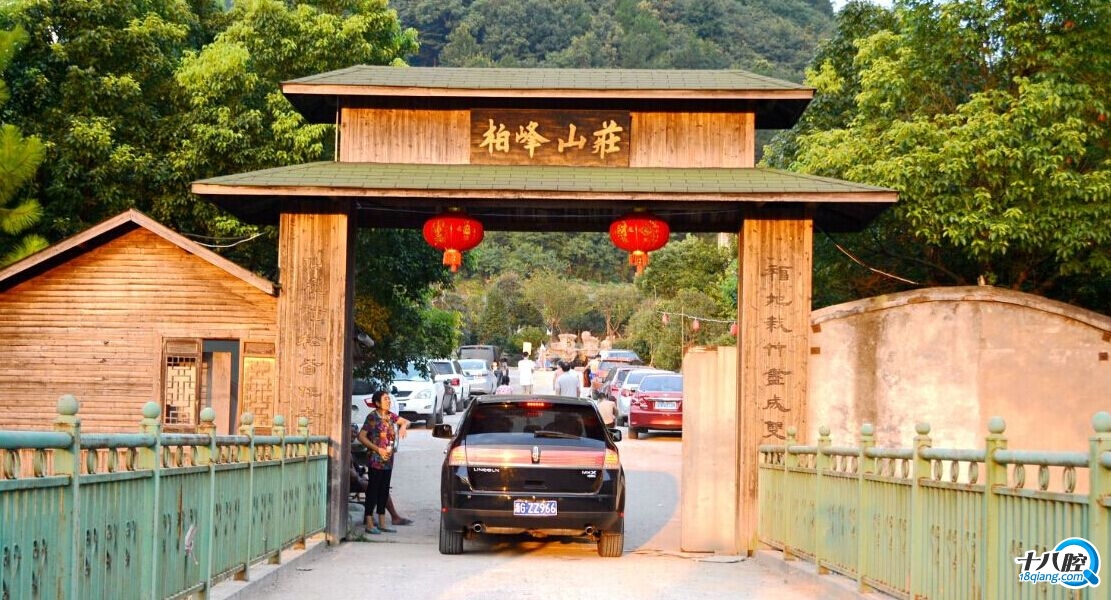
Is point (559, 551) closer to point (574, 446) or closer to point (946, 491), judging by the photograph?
point (574, 446)

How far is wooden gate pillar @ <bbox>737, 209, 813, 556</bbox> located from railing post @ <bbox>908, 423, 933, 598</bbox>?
19.4 feet

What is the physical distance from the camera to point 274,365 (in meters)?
15.6

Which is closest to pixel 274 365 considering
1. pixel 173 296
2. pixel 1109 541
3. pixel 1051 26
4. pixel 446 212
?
pixel 173 296

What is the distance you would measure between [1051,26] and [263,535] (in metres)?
14.5

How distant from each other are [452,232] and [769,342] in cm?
382

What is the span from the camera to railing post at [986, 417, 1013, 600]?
7256mm

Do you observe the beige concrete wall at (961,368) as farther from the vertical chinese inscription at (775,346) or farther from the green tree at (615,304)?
the green tree at (615,304)

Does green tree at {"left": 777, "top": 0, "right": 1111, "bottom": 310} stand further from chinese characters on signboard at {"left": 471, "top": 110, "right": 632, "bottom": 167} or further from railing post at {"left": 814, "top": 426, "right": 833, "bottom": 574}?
railing post at {"left": 814, "top": 426, "right": 833, "bottom": 574}

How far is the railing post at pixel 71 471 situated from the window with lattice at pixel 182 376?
9821 mm

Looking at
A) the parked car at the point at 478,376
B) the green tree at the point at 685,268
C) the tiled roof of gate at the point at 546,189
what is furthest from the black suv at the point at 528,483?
the green tree at the point at 685,268

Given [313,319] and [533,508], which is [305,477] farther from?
[533,508]

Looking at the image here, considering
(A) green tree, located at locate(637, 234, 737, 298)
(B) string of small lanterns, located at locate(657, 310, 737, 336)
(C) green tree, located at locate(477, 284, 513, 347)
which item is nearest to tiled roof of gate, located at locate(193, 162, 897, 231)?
(B) string of small lanterns, located at locate(657, 310, 737, 336)

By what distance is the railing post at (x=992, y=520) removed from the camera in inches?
286

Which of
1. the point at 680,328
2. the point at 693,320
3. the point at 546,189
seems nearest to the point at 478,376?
the point at 693,320
